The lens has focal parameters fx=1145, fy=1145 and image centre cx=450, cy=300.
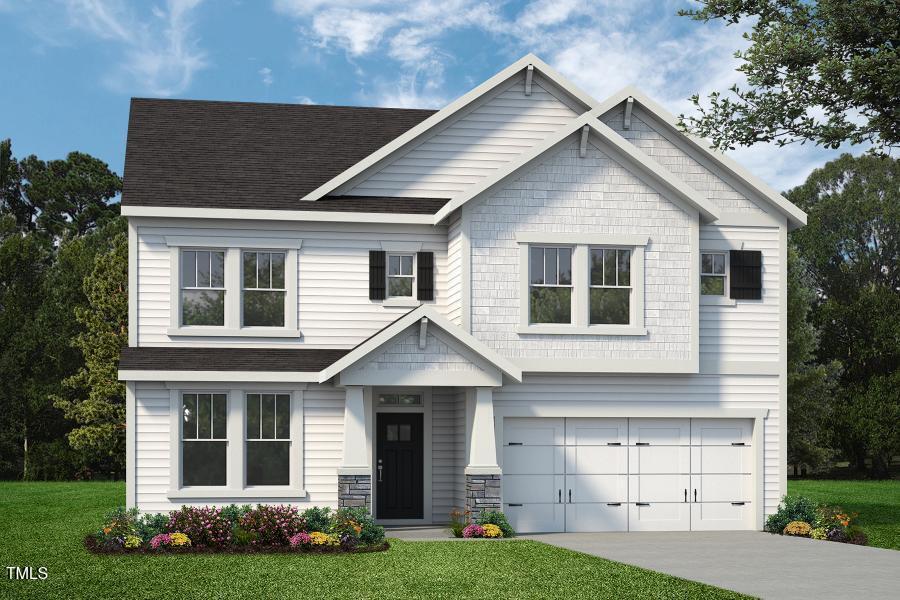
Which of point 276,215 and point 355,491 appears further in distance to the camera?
point 276,215

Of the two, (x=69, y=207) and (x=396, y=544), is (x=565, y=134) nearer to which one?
(x=396, y=544)

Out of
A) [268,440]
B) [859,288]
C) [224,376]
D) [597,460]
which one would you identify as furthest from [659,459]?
[859,288]

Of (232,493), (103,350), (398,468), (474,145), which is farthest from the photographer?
(103,350)

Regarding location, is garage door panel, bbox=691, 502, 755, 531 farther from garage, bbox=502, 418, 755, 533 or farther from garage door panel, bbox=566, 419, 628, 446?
garage door panel, bbox=566, 419, 628, 446

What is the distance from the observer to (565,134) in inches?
900

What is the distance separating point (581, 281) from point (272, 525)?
7.77 metres

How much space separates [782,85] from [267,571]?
988cm

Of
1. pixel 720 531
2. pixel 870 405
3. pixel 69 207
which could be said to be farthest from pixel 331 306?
pixel 69 207

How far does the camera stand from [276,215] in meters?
23.2

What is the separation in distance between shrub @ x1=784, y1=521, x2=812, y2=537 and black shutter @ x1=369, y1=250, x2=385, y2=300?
9516mm

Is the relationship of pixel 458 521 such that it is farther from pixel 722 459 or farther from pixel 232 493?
pixel 722 459

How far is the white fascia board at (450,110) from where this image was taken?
78.2 ft

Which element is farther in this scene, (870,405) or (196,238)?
→ (870,405)

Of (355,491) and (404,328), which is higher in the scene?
(404,328)
